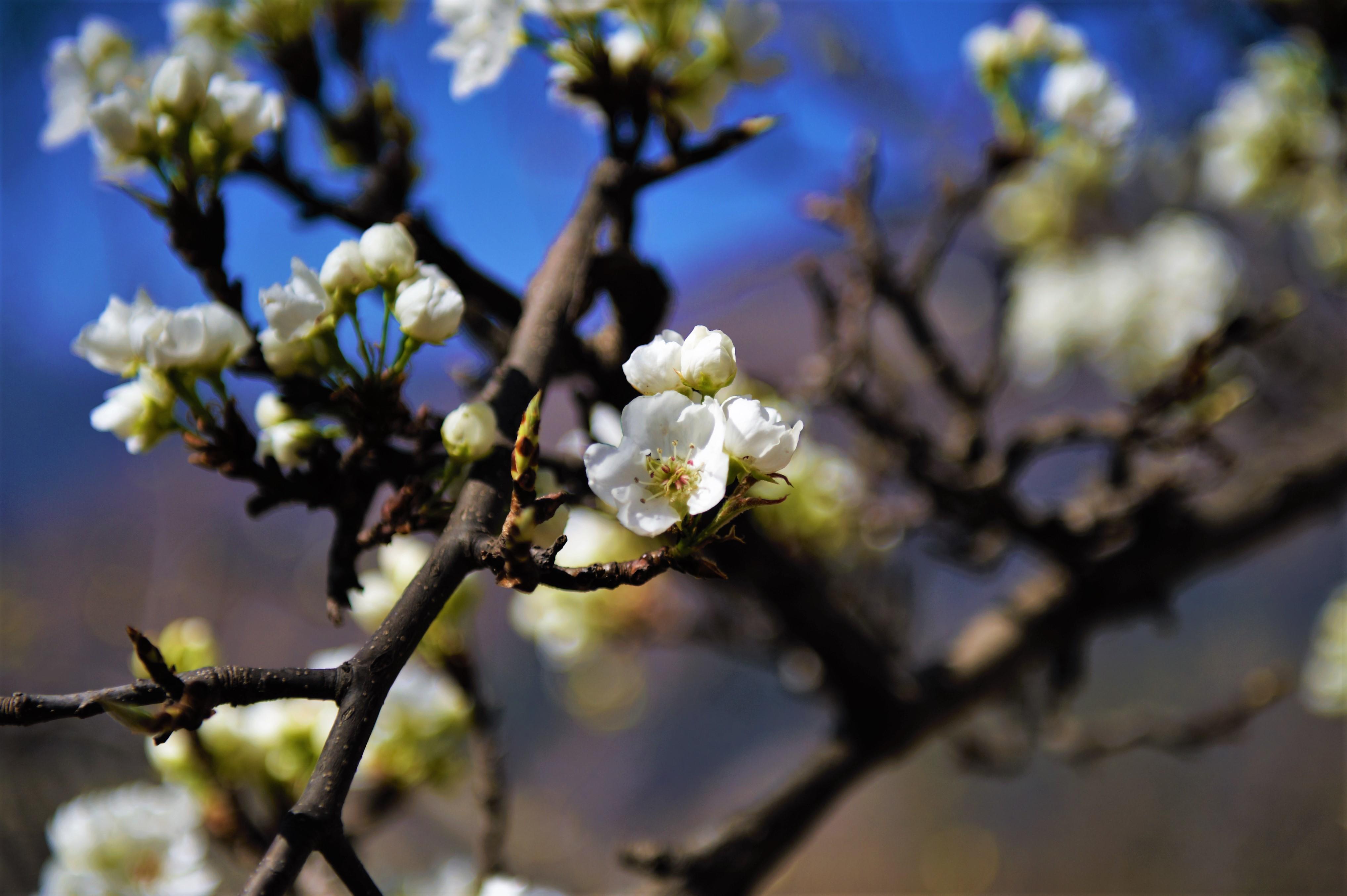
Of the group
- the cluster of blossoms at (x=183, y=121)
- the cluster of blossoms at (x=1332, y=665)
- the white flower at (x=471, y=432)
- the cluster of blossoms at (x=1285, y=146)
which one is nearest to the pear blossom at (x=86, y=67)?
the cluster of blossoms at (x=183, y=121)

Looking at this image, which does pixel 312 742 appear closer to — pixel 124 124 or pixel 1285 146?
pixel 124 124

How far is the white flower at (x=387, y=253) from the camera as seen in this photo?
35cm

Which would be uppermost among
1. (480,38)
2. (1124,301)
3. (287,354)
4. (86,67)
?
(86,67)

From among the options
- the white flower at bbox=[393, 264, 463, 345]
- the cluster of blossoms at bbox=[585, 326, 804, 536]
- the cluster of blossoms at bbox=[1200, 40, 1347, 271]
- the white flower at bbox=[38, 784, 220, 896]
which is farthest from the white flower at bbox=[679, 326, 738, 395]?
the cluster of blossoms at bbox=[1200, 40, 1347, 271]

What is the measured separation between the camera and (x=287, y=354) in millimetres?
363

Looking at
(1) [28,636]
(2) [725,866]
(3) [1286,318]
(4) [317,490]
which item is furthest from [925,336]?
(1) [28,636]

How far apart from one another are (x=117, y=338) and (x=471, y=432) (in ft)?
0.58

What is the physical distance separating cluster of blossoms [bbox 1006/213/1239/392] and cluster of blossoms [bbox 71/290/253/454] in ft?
5.03

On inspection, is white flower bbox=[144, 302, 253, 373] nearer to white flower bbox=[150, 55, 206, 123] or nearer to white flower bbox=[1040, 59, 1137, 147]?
white flower bbox=[150, 55, 206, 123]

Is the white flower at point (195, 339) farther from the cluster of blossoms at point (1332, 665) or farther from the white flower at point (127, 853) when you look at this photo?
the cluster of blossoms at point (1332, 665)

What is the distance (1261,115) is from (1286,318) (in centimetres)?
99

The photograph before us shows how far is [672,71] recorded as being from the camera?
52 centimetres

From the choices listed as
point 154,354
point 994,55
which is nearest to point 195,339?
point 154,354

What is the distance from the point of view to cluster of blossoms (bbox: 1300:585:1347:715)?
3.98 ft
